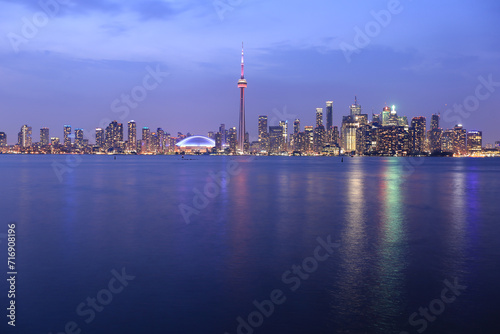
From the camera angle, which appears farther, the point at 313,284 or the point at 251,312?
the point at 313,284

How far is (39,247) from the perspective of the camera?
19891mm

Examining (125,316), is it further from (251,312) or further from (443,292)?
(443,292)

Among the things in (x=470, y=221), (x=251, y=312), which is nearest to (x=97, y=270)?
(x=251, y=312)

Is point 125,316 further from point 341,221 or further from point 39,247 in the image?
point 341,221

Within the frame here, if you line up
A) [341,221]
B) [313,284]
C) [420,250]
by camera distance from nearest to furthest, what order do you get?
[313,284] < [420,250] < [341,221]

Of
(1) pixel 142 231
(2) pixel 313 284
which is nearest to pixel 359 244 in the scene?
(2) pixel 313 284

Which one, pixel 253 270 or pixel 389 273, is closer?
pixel 389 273

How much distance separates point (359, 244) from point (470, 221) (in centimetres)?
1241

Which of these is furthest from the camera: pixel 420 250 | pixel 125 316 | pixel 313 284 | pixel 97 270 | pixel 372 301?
pixel 420 250

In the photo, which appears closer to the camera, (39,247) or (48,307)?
(48,307)

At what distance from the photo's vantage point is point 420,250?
19.4 metres

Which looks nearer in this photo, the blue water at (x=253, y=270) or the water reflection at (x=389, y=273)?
the blue water at (x=253, y=270)

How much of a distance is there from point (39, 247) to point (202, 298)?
1082 centimetres

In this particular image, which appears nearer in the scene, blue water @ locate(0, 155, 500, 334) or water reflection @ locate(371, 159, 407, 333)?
blue water @ locate(0, 155, 500, 334)
